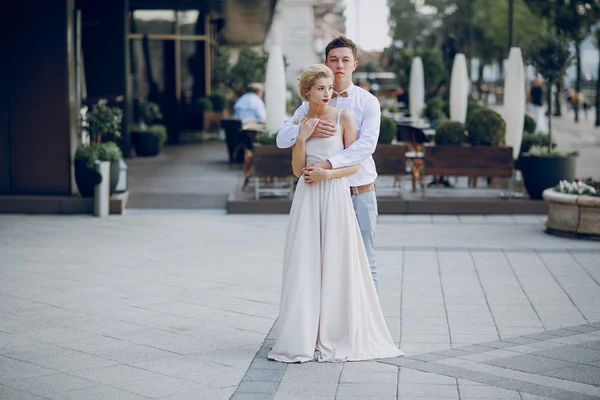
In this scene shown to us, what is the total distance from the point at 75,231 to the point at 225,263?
266 centimetres

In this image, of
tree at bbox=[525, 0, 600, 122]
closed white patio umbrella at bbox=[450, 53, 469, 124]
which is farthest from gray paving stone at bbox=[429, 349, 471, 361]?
tree at bbox=[525, 0, 600, 122]

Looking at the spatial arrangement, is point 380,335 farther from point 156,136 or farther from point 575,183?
point 156,136

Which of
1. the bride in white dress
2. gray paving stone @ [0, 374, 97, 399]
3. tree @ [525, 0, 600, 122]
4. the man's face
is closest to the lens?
gray paving stone @ [0, 374, 97, 399]

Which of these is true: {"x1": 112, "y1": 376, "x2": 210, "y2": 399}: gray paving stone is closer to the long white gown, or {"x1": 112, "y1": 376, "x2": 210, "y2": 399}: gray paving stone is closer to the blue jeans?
the long white gown

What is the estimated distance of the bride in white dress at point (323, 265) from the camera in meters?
5.76

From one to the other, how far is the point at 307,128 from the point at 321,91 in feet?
0.78

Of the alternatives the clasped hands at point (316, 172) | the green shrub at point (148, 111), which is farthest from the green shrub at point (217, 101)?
the clasped hands at point (316, 172)

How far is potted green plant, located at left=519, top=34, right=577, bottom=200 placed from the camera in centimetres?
1255

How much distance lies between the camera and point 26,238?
10516 millimetres

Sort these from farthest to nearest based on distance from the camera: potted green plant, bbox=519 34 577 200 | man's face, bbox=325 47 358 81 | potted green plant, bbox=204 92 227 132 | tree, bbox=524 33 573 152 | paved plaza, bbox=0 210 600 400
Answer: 1. potted green plant, bbox=204 92 227 132
2. tree, bbox=524 33 573 152
3. potted green plant, bbox=519 34 577 200
4. man's face, bbox=325 47 358 81
5. paved plaza, bbox=0 210 600 400

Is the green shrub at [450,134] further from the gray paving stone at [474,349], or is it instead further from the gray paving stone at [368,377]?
the gray paving stone at [368,377]

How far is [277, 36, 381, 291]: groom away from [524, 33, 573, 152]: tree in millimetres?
7574

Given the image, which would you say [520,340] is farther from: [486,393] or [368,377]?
[368,377]

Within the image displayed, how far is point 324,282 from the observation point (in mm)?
5781
